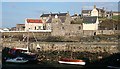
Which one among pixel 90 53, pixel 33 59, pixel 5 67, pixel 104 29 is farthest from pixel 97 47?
pixel 104 29

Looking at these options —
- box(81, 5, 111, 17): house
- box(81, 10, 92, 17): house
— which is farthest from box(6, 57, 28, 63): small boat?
box(81, 10, 92, 17): house

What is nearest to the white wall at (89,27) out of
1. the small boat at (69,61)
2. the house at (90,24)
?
the house at (90,24)

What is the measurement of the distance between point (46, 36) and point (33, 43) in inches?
374

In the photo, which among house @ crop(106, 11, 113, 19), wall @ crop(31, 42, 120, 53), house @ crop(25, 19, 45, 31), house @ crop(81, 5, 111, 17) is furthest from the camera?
house @ crop(106, 11, 113, 19)

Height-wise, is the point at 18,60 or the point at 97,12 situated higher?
the point at 97,12

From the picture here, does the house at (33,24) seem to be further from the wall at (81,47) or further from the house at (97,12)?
the wall at (81,47)

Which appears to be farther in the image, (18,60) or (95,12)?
(95,12)

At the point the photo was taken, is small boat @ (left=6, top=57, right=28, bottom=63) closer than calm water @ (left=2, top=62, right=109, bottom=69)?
No

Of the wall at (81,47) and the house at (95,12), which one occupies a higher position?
the house at (95,12)

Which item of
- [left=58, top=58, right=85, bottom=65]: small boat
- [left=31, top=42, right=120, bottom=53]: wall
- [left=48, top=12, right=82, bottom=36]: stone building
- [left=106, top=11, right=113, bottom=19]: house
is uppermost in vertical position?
[left=106, top=11, right=113, bottom=19]: house

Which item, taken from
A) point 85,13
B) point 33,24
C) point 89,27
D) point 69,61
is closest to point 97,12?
point 85,13

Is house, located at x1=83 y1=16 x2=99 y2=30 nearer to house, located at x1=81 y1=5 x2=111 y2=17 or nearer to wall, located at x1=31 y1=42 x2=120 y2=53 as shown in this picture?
house, located at x1=81 y1=5 x2=111 y2=17

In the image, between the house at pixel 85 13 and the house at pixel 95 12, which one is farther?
the house at pixel 85 13

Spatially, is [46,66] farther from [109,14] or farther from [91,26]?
[109,14]
